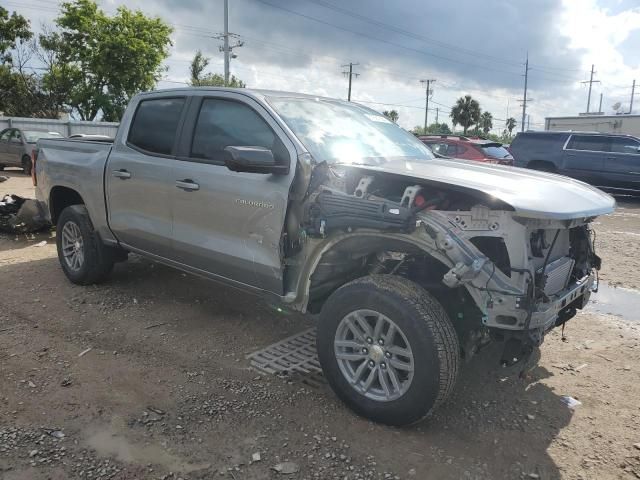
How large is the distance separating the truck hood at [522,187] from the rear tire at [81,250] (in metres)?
3.11

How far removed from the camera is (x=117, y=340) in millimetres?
4246

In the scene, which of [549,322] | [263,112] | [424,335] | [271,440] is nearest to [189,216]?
[263,112]

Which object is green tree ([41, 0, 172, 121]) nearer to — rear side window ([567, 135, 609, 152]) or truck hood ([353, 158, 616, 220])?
rear side window ([567, 135, 609, 152])

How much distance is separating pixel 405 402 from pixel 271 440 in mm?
771

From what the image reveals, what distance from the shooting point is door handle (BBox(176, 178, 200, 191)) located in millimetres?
3951

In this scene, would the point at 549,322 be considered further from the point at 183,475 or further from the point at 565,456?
the point at 183,475

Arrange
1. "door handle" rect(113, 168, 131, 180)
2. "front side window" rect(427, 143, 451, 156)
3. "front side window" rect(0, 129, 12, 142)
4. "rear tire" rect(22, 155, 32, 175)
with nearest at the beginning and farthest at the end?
"door handle" rect(113, 168, 131, 180)
"front side window" rect(427, 143, 451, 156)
"rear tire" rect(22, 155, 32, 175)
"front side window" rect(0, 129, 12, 142)

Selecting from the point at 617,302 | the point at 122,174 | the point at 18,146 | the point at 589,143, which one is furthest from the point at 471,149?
the point at 18,146

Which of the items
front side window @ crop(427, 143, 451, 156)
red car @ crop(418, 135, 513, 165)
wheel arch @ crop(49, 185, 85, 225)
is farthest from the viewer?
front side window @ crop(427, 143, 451, 156)

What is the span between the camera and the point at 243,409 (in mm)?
3262

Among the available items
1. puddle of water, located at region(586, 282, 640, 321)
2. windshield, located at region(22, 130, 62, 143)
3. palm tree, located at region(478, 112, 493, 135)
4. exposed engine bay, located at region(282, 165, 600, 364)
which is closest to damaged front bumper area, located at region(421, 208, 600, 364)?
exposed engine bay, located at region(282, 165, 600, 364)

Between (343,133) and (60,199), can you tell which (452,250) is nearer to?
(343,133)

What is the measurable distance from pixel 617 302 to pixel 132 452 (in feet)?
15.7

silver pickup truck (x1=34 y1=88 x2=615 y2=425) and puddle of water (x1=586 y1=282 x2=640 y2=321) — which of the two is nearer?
silver pickup truck (x1=34 y1=88 x2=615 y2=425)
